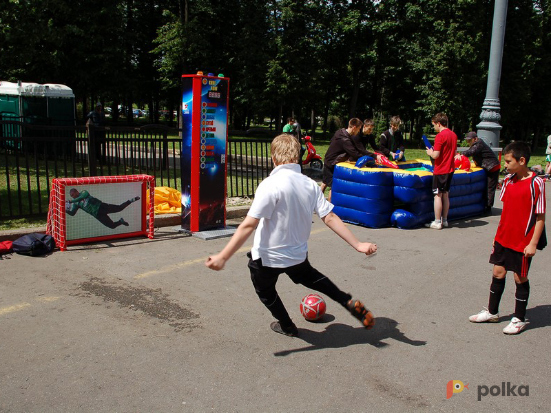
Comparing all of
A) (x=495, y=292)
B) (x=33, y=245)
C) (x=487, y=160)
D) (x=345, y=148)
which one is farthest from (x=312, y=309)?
(x=487, y=160)

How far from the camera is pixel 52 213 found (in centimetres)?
689

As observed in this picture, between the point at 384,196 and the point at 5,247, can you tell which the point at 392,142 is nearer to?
the point at 384,196

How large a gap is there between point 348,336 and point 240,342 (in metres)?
0.94

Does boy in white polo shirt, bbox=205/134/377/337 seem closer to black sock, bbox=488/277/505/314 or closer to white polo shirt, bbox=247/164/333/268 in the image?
white polo shirt, bbox=247/164/333/268

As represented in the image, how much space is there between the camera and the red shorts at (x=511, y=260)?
4531mm

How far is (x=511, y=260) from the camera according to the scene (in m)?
4.60

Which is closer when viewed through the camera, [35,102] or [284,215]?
[284,215]

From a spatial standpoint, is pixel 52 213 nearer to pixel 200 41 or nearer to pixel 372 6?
pixel 200 41

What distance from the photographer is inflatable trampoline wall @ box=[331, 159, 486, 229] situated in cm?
874

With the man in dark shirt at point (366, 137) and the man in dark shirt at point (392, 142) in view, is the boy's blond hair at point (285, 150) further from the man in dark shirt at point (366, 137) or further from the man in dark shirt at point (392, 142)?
the man in dark shirt at point (392, 142)

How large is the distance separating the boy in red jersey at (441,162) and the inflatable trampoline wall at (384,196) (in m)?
0.22

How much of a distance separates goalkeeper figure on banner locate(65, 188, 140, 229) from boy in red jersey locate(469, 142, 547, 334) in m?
4.89

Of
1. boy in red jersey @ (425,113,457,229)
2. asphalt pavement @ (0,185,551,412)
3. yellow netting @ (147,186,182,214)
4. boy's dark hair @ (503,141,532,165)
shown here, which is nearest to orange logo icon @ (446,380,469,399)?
asphalt pavement @ (0,185,551,412)

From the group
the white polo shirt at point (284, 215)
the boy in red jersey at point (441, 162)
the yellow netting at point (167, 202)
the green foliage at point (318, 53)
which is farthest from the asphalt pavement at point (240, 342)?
the green foliage at point (318, 53)
